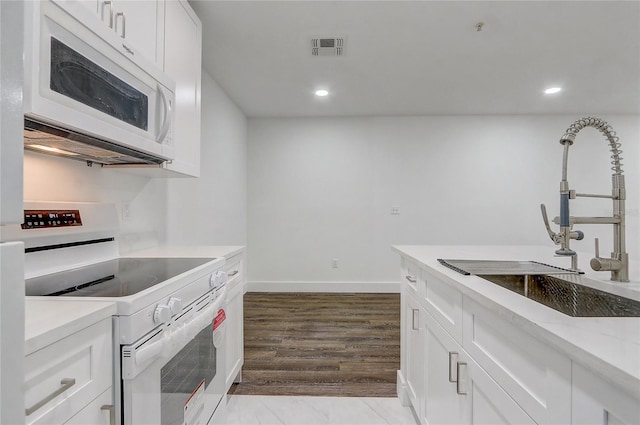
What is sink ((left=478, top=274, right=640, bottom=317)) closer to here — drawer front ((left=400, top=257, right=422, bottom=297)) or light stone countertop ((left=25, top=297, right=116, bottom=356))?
drawer front ((left=400, top=257, right=422, bottom=297))

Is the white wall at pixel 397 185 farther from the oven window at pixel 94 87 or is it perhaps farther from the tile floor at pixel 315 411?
the oven window at pixel 94 87

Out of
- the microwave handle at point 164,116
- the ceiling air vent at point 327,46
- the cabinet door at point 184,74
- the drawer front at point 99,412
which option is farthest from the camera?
the ceiling air vent at point 327,46

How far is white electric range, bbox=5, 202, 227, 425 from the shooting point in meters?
0.84

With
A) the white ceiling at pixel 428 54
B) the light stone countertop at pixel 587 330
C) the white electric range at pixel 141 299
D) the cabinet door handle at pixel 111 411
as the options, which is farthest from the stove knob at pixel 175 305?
the white ceiling at pixel 428 54

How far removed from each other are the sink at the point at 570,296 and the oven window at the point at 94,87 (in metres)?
1.52

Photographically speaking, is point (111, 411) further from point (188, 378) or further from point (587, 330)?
point (587, 330)

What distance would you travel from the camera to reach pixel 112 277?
3.83ft

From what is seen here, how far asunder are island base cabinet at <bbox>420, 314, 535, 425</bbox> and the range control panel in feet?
5.34

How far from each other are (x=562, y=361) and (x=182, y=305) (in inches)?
44.2

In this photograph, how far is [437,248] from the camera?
194 cm

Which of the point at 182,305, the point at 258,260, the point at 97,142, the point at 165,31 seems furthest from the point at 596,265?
the point at 258,260

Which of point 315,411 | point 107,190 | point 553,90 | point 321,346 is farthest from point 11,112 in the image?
point 553,90

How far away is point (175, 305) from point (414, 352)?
4.06 ft

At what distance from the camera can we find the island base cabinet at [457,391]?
814mm
